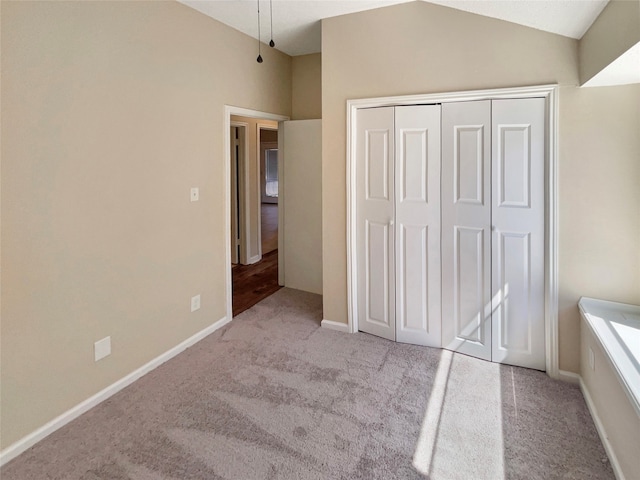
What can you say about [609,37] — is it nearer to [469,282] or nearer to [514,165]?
[514,165]

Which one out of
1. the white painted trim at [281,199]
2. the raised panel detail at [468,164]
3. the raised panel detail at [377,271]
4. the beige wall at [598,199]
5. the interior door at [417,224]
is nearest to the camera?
the beige wall at [598,199]

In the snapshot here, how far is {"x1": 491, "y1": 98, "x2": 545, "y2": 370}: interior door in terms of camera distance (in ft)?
8.18

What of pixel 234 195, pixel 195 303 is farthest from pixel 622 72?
pixel 234 195

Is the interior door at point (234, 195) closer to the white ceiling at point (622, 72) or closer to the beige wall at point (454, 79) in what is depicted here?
the beige wall at point (454, 79)

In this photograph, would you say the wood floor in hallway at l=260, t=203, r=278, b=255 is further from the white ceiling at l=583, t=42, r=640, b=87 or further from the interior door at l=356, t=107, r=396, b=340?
the white ceiling at l=583, t=42, r=640, b=87

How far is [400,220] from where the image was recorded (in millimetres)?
2955

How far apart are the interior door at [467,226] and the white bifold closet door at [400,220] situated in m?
0.07

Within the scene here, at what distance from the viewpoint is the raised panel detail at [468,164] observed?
2.63 m

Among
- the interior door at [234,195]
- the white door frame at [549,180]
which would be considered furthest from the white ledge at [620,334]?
the interior door at [234,195]

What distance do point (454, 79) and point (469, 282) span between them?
146 cm

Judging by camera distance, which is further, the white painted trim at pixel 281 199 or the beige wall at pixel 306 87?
the white painted trim at pixel 281 199

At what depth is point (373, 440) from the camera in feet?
6.39

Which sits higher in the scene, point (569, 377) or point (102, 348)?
point (102, 348)

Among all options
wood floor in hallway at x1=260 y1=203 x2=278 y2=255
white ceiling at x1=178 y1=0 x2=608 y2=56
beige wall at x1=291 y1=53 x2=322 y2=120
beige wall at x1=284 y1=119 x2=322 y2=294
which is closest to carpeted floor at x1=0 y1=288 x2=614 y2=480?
beige wall at x1=284 y1=119 x2=322 y2=294
